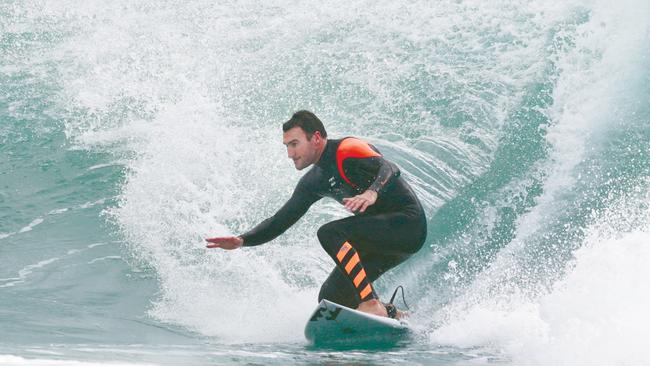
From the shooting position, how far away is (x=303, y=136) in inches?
204

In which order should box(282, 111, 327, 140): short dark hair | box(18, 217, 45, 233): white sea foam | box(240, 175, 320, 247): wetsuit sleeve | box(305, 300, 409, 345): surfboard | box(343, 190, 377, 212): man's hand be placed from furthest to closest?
box(18, 217, 45, 233): white sea foam < box(240, 175, 320, 247): wetsuit sleeve < box(282, 111, 327, 140): short dark hair < box(305, 300, 409, 345): surfboard < box(343, 190, 377, 212): man's hand

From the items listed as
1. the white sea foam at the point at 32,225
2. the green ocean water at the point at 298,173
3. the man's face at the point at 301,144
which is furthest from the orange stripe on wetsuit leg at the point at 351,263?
the white sea foam at the point at 32,225

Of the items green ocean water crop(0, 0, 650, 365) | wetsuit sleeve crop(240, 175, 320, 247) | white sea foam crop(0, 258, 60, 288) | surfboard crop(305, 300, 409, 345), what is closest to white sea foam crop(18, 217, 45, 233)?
green ocean water crop(0, 0, 650, 365)

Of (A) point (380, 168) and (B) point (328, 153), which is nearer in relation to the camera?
(A) point (380, 168)

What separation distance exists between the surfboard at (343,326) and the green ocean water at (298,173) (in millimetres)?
193

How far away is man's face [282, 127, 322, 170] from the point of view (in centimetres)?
518

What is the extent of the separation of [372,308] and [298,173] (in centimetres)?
461

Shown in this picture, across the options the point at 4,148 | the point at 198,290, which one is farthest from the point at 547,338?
the point at 4,148

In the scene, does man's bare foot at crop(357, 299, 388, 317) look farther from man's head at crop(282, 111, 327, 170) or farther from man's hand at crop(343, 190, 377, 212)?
man's head at crop(282, 111, 327, 170)

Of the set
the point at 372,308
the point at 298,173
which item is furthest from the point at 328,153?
Result: the point at 298,173

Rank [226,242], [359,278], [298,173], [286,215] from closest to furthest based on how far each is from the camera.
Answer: [359,278]
[226,242]
[286,215]
[298,173]

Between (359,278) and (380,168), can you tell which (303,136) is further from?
(359,278)

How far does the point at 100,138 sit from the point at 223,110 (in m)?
1.68

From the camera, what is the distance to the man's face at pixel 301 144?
5.18 metres
